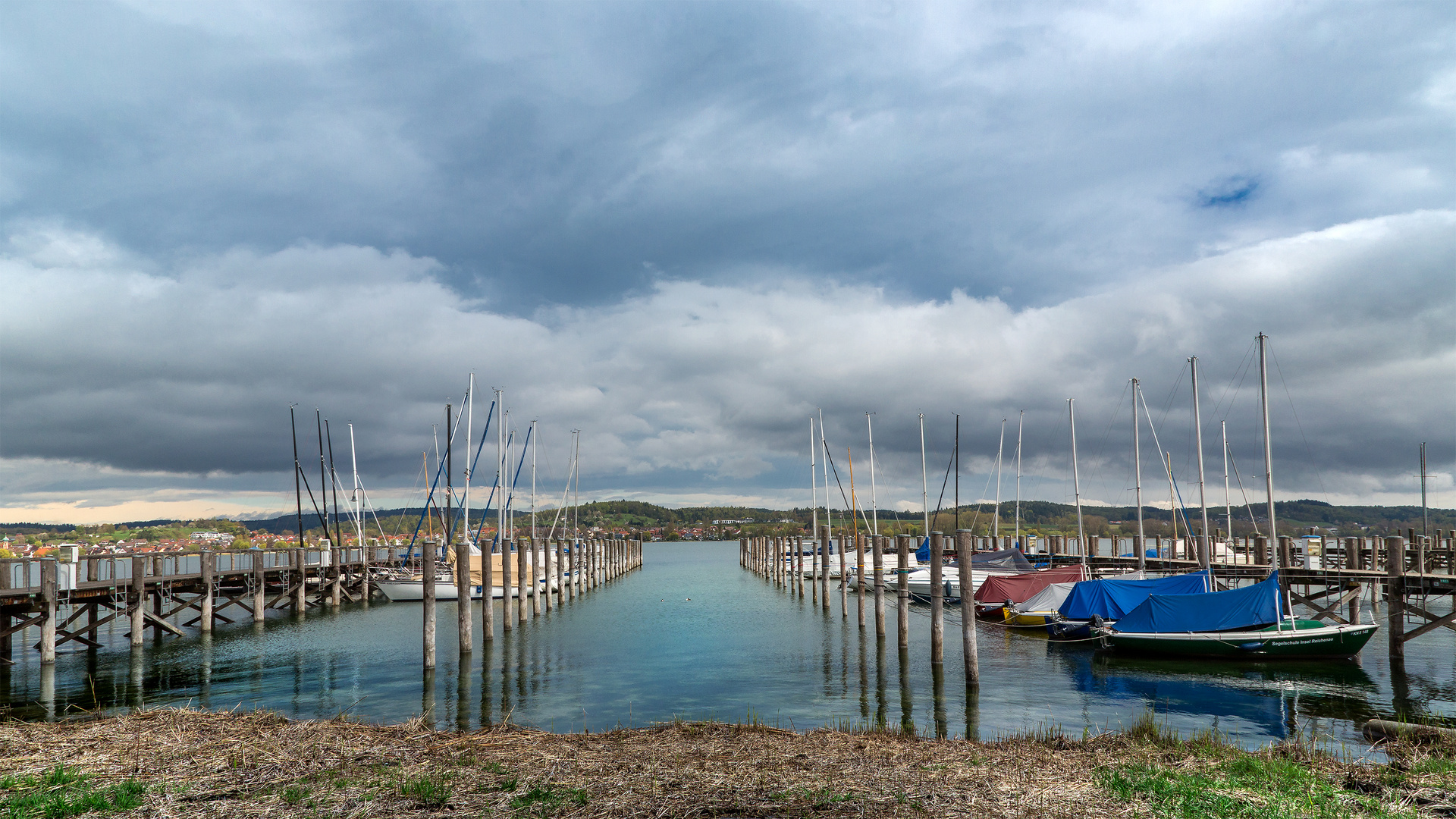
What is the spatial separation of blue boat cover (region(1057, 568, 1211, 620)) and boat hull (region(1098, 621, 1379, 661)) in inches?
149

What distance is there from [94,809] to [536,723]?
11.2 metres

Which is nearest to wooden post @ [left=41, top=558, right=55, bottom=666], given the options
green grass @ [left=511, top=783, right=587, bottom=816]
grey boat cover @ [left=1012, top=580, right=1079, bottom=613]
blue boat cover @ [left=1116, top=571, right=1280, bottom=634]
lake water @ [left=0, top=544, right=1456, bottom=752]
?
lake water @ [left=0, top=544, right=1456, bottom=752]

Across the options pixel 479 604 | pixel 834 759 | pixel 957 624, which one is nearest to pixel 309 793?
pixel 834 759

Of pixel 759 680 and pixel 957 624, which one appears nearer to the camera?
pixel 759 680

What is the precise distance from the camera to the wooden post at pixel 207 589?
124 ft

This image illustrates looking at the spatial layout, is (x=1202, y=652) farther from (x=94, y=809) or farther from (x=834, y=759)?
(x=94, y=809)

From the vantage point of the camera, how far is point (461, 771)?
38.0 ft

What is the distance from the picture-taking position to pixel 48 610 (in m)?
28.4

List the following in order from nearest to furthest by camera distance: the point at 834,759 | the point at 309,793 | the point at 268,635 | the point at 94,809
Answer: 1. the point at 94,809
2. the point at 309,793
3. the point at 834,759
4. the point at 268,635

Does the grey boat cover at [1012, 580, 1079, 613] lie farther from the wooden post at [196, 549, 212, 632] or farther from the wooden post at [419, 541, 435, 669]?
the wooden post at [196, 549, 212, 632]

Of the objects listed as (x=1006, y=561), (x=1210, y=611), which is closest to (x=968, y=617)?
(x=1210, y=611)

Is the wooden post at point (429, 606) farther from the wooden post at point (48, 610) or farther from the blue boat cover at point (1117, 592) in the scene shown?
the blue boat cover at point (1117, 592)

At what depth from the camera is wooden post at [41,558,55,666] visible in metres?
28.1

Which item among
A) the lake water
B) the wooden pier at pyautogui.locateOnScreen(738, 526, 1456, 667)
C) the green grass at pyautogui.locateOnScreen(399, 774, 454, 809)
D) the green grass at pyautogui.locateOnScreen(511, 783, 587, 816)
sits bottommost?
the lake water
